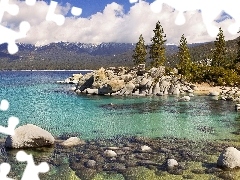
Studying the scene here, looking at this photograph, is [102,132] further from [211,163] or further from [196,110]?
[196,110]

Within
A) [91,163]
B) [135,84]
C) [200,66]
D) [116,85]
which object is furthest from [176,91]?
[91,163]

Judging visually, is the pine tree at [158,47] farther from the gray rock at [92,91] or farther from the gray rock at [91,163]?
the gray rock at [91,163]

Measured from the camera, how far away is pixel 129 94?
7431cm

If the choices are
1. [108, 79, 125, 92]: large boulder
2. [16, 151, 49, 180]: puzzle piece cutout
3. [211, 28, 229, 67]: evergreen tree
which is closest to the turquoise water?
[16, 151, 49, 180]: puzzle piece cutout

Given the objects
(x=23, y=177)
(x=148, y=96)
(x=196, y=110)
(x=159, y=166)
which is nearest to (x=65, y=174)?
(x=23, y=177)

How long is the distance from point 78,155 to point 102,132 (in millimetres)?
8928

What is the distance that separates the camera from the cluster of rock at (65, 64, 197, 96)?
246 ft

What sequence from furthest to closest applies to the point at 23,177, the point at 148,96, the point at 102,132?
the point at 148,96 → the point at 102,132 → the point at 23,177

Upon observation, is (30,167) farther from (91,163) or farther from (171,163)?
(171,163)

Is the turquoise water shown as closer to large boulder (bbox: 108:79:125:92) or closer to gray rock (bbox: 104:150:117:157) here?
gray rock (bbox: 104:150:117:157)

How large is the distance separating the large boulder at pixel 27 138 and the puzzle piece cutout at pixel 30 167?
0.86 meters

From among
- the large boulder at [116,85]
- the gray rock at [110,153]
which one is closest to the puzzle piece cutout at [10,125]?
the gray rock at [110,153]

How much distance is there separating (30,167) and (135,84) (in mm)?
57539

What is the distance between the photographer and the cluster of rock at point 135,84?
7505cm
